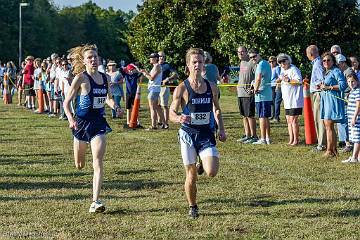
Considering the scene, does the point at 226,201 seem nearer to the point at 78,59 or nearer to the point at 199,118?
the point at 199,118

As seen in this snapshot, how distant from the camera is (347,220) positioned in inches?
336

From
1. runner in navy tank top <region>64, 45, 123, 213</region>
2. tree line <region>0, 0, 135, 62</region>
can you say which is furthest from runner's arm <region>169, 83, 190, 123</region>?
tree line <region>0, 0, 135, 62</region>

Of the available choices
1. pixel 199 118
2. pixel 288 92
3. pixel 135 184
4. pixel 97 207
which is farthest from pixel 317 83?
pixel 97 207

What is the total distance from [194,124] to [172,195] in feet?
5.88

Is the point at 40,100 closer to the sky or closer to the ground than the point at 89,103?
closer to the ground

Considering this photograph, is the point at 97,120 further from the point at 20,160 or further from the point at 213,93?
the point at 20,160

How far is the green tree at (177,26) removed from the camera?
43594mm

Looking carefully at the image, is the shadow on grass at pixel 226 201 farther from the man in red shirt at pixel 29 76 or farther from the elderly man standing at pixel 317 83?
the man in red shirt at pixel 29 76

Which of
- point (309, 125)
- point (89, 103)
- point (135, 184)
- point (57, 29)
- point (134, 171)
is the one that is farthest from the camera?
point (57, 29)

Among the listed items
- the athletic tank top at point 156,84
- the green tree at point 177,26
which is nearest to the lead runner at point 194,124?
the athletic tank top at point 156,84

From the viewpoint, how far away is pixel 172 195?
10227 mm

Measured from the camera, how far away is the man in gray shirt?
16.2 metres

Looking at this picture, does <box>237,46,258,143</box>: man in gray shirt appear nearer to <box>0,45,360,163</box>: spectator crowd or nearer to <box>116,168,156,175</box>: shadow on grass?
<box>0,45,360,163</box>: spectator crowd

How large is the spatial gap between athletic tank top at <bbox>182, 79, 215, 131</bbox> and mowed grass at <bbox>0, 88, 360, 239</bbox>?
42.7 inches
